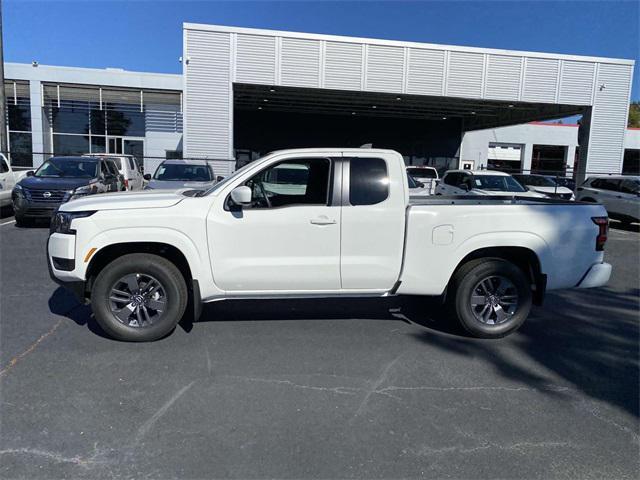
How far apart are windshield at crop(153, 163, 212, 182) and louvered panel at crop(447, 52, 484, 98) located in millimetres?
13453

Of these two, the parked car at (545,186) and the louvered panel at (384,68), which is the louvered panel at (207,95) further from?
the parked car at (545,186)

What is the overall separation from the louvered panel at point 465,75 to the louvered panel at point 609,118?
5876 mm

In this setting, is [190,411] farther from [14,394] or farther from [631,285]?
[631,285]

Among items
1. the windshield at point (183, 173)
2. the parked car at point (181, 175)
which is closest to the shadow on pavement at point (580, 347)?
the parked car at point (181, 175)

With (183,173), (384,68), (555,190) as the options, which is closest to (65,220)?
(183,173)

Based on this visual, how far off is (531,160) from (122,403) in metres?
44.8

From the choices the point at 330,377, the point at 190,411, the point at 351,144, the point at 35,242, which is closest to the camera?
the point at 190,411

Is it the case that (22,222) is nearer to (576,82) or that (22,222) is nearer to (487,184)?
(487,184)

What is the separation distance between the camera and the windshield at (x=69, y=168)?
1269 cm

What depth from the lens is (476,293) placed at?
5199 mm

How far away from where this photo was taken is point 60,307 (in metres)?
5.89

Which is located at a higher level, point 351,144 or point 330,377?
point 351,144

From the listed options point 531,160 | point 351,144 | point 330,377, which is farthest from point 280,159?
point 531,160

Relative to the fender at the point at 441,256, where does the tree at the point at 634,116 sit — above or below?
above
